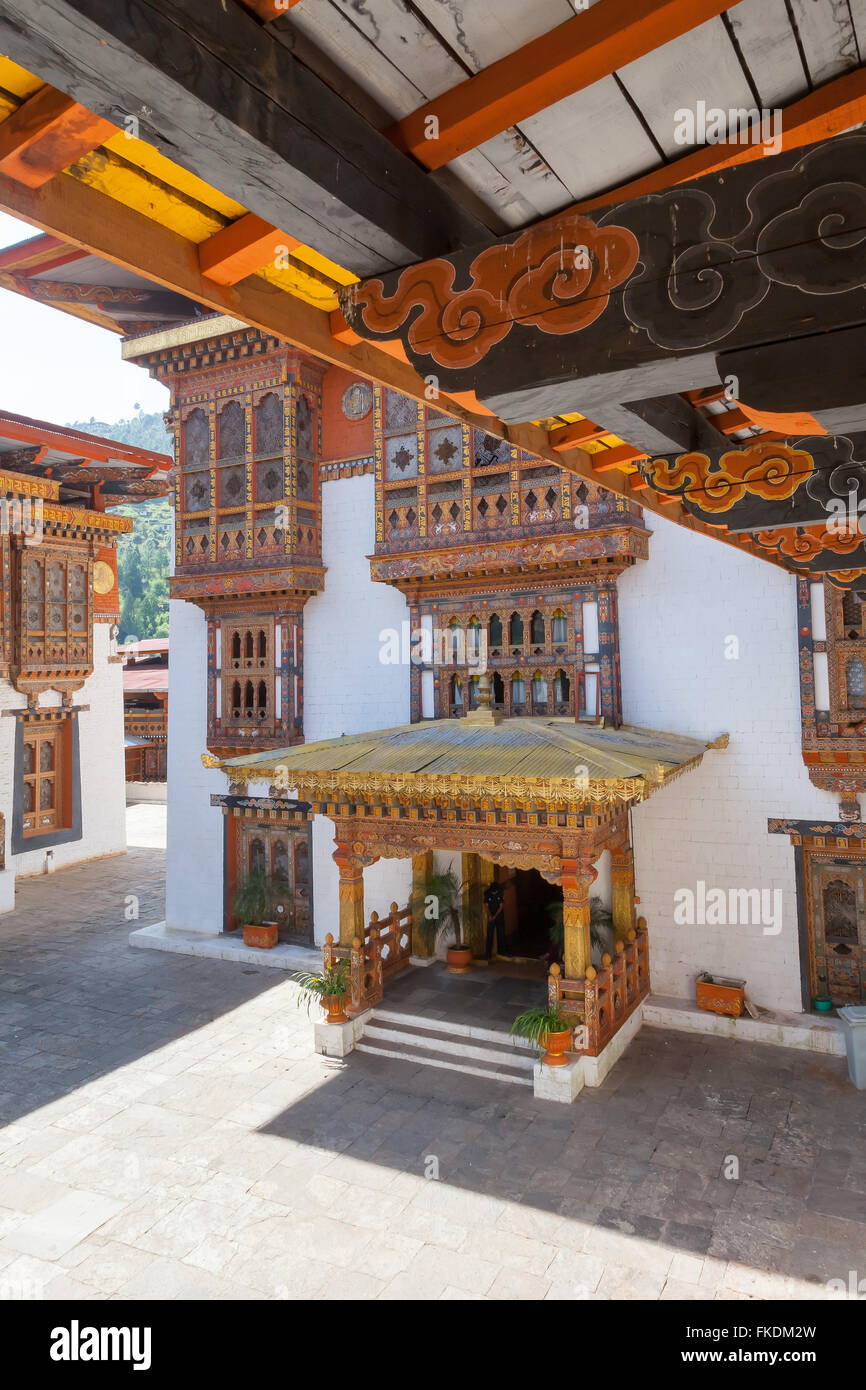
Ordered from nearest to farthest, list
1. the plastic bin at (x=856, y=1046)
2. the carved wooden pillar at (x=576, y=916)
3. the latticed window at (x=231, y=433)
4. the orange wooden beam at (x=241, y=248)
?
the orange wooden beam at (x=241, y=248), the plastic bin at (x=856, y=1046), the carved wooden pillar at (x=576, y=916), the latticed window at (x=231, y=433)

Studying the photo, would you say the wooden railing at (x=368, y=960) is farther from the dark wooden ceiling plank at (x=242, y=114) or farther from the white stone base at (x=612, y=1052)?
the dark wooden ceiling plank at (x=242, y=114)

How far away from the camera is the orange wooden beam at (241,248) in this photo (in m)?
2.03

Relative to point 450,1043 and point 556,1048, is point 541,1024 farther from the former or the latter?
point 450,1043

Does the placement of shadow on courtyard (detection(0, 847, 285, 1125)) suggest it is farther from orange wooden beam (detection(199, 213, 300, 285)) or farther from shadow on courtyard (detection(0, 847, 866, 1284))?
orange wooden beam (detection(199, 213, 300, 285))

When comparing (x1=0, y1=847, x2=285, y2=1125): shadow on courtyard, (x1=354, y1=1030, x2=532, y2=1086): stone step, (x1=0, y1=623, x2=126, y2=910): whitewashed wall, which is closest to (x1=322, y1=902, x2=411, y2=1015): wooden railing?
(x1=354, y1=1030, x2=532, y2=1086): stone step

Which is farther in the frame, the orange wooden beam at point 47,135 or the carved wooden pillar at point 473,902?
the carved wooden pillar at point 473,902

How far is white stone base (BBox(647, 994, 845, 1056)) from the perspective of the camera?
8617mm

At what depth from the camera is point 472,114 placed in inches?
70.7

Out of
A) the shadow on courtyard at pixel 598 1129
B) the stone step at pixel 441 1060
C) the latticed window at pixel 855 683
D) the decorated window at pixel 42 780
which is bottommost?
the shadow on courtyard at pixel 598 1129

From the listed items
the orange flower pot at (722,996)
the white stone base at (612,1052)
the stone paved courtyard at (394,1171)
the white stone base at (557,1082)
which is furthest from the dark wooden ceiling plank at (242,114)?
the orange flower pot at (722,996)

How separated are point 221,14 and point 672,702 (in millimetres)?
9036

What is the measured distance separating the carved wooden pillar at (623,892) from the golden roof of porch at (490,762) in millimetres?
1474
